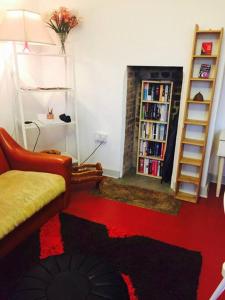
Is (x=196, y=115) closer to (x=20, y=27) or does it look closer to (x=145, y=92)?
(x=145, y=92)

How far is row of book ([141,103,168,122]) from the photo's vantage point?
3.10 metres

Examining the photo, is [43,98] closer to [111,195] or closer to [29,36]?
[29,36]

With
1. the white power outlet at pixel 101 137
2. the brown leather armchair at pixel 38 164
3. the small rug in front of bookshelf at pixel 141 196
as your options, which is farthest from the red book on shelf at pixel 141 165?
the brown leather armchair at pixel 38 164

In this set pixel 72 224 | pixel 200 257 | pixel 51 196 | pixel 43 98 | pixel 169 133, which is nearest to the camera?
pixel 200 257

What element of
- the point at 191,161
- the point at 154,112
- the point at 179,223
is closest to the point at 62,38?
the point at 154,112

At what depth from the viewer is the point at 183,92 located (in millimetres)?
2646

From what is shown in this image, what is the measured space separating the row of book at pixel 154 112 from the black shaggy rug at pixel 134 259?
1.60 m

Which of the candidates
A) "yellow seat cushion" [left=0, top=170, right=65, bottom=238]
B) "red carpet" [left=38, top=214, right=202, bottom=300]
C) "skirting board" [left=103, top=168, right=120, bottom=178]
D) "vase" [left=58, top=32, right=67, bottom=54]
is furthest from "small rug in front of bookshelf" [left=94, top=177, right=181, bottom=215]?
"vase" [left=58, top=32, right=67, bottom=54]

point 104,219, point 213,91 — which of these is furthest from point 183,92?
point 104,219

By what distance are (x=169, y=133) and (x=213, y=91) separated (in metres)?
0.83

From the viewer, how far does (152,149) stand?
10.8 ft

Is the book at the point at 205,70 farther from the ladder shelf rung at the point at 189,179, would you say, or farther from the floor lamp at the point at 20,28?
the floor lamp at the point at 20,28

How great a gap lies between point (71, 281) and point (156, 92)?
2465mm

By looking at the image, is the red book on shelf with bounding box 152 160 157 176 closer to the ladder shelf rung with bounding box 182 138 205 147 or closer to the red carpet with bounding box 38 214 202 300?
the ladder shelf rung with bounding box 182 138 205 147
